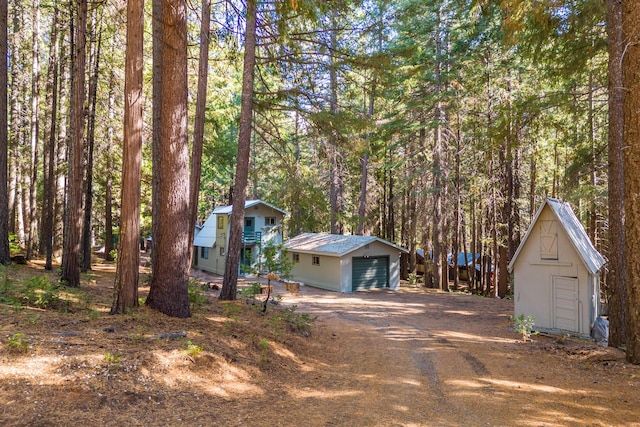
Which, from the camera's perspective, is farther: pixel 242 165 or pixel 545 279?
pixel 545 279

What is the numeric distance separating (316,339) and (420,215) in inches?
624

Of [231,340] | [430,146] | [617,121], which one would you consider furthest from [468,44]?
[231,340]

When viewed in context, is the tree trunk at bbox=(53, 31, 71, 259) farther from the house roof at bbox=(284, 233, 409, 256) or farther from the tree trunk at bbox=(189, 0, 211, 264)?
the house roof at bbox=(284, 233, 409, 256)

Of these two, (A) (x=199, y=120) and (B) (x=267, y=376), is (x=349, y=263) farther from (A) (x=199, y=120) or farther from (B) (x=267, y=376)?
(B) (x=267, y=376)

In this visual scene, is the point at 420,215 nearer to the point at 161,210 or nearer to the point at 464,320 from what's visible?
the point at 464,320

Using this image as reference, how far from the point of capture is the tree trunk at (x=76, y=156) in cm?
938

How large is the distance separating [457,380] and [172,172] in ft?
19.8

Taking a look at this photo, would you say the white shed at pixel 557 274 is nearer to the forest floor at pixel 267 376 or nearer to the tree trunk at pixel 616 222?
the tree trunk at pixel 616 222

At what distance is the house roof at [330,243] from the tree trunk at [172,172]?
600 inches

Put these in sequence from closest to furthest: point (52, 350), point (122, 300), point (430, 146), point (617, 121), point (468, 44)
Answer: point (52, 350) → point (122, 300) → point (617, 121) → point (468, 44) → point (430, 146)

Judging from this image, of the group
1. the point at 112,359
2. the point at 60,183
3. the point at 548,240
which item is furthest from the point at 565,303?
the point at 60,183

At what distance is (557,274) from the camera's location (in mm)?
12203

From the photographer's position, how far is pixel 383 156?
24.5 m

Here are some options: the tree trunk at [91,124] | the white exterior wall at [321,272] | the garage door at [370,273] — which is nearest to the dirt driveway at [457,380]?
the white exterior wall at [321,272]
